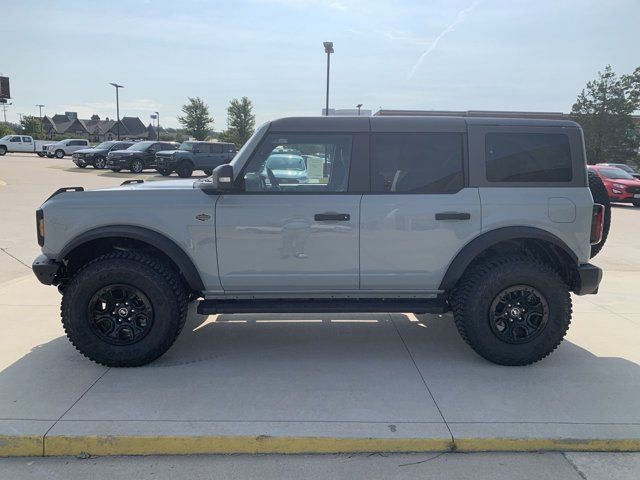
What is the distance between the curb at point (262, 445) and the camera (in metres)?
2.94

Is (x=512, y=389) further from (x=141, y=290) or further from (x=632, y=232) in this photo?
(x=632, y=232)

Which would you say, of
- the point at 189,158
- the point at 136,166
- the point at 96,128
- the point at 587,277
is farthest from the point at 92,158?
the point at 96,128

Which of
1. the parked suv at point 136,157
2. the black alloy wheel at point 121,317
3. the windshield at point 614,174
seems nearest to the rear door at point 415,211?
the black alloy wheel at point 121,317

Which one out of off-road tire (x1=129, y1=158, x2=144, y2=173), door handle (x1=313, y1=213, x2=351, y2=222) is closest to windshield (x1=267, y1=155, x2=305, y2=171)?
door handle (x1=313, y1=213, x2=351, y2=222)

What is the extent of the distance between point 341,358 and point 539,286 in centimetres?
169

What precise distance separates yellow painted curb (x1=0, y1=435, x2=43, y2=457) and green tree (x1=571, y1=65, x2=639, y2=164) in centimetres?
3920

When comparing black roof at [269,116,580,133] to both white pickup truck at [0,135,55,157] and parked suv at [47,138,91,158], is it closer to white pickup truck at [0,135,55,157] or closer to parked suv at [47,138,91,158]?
parked suv at [47,138,91,158]

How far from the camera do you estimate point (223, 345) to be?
14.8 ft

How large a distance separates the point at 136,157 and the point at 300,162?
78.7ft

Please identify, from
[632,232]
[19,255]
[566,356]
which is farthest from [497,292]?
[632,232]

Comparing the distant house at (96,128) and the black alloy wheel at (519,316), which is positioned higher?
the distant house at (96,128)

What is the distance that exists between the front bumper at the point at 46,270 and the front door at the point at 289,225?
1.26 m

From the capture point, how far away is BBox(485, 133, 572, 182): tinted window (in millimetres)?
4023

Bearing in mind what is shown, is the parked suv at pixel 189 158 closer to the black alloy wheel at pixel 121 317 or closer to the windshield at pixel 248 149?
the windshield at pixel 248 149
